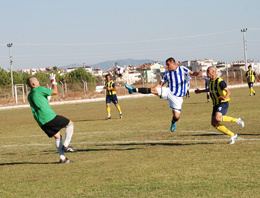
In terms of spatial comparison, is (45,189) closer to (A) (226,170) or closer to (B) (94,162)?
(B) (94,162)

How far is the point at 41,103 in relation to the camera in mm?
8609

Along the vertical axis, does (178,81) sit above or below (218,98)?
above

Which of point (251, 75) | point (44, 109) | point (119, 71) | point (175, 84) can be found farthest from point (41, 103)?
point (251, 75)

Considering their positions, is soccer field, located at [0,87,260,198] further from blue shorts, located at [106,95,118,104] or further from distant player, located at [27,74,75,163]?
blue shorts, located at [106,95,118,104]

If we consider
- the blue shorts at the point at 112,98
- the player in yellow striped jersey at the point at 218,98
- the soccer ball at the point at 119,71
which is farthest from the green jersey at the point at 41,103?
the blue shorts at the point at 112,98

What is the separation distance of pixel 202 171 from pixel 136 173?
3.80 ft

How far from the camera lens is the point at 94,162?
8.62 meters

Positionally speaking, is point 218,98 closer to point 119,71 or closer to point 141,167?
point 141,167

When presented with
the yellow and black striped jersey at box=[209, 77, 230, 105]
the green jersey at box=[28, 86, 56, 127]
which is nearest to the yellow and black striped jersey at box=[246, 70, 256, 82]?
the yellow and black striped jersey at box=[209, 77, 230, 105]

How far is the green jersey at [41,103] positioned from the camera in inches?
337

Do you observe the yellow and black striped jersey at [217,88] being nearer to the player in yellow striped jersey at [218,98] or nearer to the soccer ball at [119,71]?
the player in yellow striped jersey at [218,98]

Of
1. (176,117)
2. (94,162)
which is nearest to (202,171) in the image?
(94,162)

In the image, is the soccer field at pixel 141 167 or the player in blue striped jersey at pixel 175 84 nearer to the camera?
the soccer field at pixel 141 167

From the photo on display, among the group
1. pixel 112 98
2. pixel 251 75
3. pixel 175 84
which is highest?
pixel 251 75
